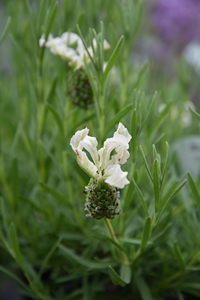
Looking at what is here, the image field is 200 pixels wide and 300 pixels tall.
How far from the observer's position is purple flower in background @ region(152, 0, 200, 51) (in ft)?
4.97

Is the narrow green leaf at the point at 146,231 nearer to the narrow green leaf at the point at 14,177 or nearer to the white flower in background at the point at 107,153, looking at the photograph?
the white flower in background at the point at 107,153

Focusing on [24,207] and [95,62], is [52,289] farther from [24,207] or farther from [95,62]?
[95,62]

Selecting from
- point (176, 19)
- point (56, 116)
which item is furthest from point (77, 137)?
point (176, 19)

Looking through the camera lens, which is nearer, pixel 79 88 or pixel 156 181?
pixel 156 181

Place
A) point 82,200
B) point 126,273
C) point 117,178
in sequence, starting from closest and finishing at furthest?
point 117,178 < point 126,273 < point 82,200

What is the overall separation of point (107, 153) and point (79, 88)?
15cm

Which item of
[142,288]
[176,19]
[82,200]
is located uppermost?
[176,19]

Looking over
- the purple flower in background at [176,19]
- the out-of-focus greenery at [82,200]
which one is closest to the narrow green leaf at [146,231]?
the out-of-focus greenery at [82,200]

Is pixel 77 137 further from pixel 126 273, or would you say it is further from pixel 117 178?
pixel 126 273

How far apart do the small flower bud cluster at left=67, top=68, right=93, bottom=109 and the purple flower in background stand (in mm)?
1161

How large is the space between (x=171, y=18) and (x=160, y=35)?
0.42 ft

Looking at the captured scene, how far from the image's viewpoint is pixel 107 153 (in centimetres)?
29

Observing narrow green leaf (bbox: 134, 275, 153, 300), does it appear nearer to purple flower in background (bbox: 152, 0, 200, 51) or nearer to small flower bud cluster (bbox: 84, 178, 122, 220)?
small flower bud cluster (bbox: 84, 178, 122, 220)

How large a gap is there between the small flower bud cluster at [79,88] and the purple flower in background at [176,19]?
1161 millimetres
